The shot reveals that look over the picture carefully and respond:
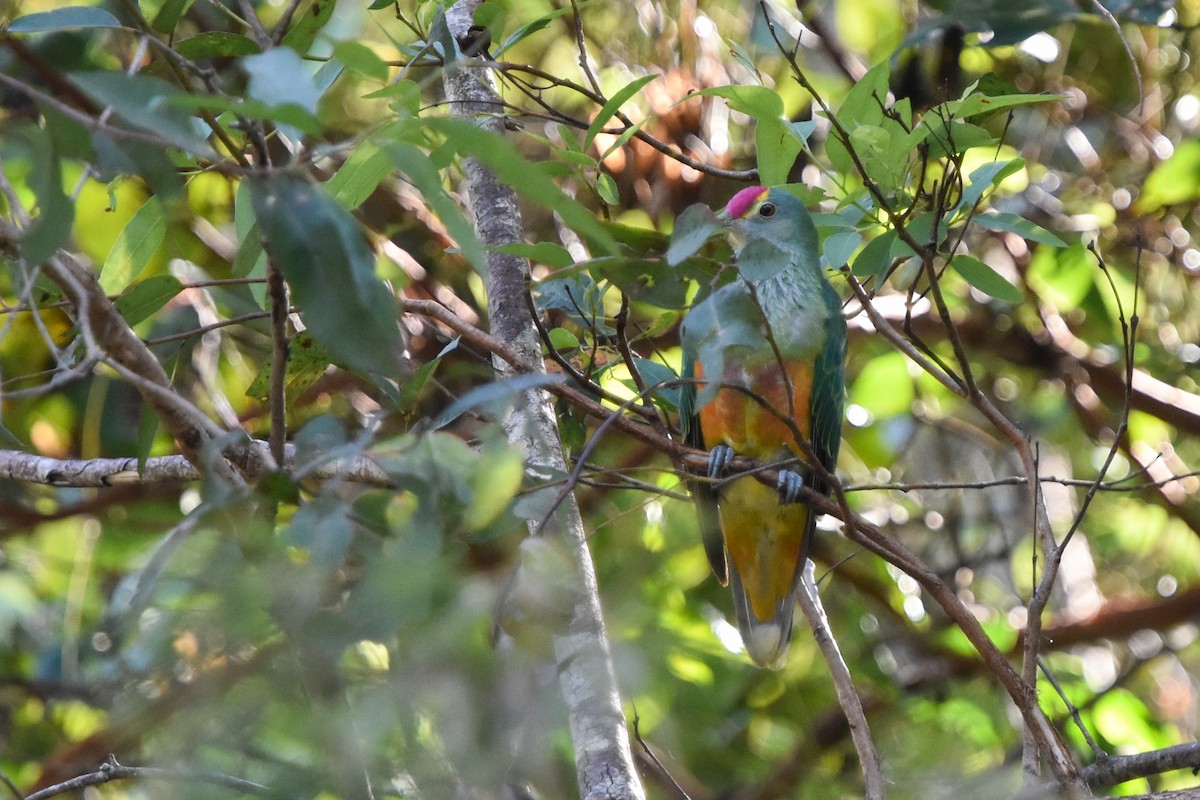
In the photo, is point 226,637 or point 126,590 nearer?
point 226,637

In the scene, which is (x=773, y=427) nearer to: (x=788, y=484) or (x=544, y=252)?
(x=788, y=484)

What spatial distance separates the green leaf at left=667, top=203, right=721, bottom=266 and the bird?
0.96m

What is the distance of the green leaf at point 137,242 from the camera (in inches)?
71.2

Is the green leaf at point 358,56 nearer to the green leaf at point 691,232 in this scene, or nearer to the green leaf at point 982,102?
the green leaf at point 691,232

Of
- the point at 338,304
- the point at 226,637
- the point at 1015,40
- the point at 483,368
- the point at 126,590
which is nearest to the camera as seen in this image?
the point at 226,637

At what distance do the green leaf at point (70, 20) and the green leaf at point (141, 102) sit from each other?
43 centimetres

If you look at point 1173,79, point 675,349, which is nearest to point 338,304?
point 675,349

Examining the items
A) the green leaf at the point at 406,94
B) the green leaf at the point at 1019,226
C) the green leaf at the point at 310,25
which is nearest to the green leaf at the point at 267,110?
the green leaf at the point at 406,94

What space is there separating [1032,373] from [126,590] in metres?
3.30

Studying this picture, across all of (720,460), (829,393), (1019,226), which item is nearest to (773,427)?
(829,393)

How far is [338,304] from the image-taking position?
1066 mm

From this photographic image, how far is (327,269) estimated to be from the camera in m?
1.06

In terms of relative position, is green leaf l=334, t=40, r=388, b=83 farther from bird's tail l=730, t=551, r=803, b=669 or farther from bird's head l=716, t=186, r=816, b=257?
bird's tail l=730, t=551, r=803, b=669

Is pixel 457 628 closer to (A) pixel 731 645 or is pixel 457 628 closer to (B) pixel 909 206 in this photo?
(B) pixel 909 206
